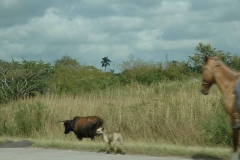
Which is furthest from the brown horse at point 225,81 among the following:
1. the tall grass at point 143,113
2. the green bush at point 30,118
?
the green bush at point 30,118

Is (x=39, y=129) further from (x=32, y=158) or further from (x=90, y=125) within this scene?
(x=32, y=158)

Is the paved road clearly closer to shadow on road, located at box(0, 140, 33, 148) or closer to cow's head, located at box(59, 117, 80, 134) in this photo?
shadow on road, located at box(0, 140, 33, 148)

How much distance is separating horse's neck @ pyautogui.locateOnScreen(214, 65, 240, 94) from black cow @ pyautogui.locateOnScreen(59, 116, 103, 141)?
24.0 feet

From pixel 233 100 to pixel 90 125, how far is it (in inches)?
316

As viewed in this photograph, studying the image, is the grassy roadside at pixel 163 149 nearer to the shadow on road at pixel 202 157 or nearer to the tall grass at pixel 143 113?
the shadow on road at pixel 202 157

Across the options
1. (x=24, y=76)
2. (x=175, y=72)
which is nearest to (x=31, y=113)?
(x=24, y=76)

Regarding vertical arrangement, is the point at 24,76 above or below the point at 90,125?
above

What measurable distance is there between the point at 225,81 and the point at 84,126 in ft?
25.7

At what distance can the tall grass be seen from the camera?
15039 millimetres

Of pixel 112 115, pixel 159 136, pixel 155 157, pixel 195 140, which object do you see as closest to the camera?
pixel 155 157

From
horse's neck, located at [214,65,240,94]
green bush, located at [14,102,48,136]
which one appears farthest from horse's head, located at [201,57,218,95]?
green bush, located at [14,102,48,136]

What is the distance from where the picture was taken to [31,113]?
2042 centimetres

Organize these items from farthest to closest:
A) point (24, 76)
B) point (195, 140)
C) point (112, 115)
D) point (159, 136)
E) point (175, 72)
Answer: point (175, 72) < point (24, 76) < point (112, 115) < point (159, 136) < point (195, 140)

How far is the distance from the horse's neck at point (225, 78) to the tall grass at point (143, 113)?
3607 millimetres
